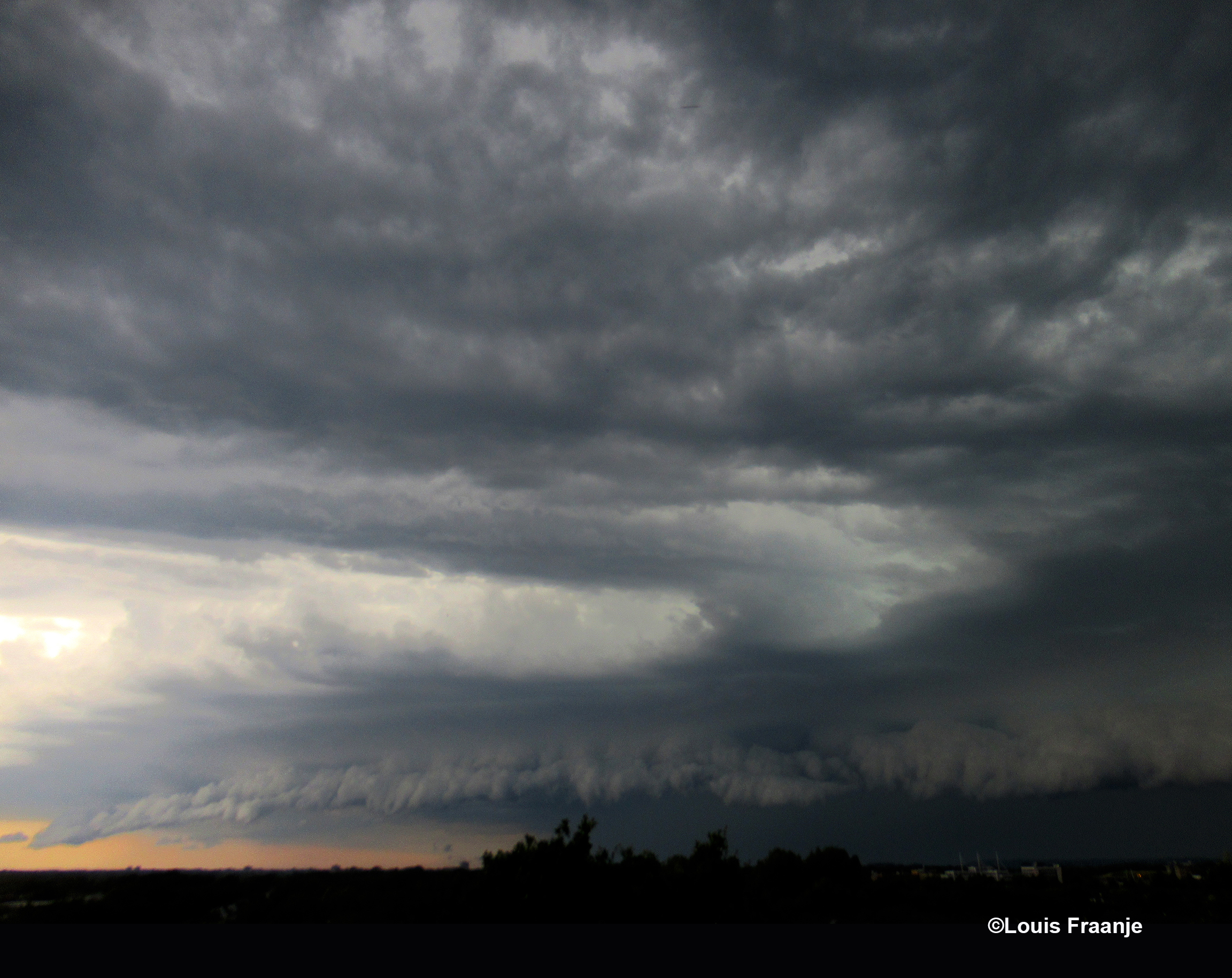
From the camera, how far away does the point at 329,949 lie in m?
60.6

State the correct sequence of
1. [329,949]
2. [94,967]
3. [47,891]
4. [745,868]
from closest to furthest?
1. [94,967]
2. [47,891]
3. [329,949]
4. [745,868]

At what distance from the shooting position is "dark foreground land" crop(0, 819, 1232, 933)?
61603mm

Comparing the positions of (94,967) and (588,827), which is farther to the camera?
(588,827)

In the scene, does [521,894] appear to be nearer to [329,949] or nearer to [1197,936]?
[329,949]

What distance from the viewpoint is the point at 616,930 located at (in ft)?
219

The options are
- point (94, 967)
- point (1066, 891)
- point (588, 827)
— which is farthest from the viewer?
point (1066, 891)

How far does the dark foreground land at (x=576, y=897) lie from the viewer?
202 feet

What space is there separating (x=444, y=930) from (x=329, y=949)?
8.95m

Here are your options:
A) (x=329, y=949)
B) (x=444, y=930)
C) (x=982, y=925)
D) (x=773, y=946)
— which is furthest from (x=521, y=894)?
(x=982, y=925)

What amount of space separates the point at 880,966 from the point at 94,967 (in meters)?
58.7

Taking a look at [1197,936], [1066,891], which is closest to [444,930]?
[1197,936]

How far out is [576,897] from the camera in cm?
6850

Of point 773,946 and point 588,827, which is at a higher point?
point 588,827

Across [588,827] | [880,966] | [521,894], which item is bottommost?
[880,966]
